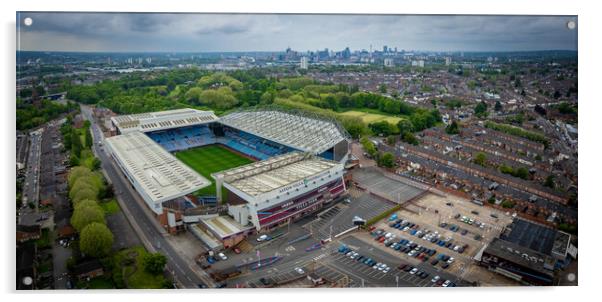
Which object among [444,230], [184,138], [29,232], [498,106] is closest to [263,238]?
[444,230]

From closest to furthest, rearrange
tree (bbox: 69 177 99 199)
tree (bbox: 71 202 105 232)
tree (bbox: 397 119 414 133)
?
tree (bbox: 71 202 105 232) < tree (bbox: 69 177 99 199) < tree (bbox: 397 119 414 133)

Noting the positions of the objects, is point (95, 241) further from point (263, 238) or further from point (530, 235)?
point (530, 235)

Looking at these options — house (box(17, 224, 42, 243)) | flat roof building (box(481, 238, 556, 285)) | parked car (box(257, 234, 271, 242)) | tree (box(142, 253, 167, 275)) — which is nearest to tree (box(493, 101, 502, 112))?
flat roof building (box(481, 238, 556, 285))

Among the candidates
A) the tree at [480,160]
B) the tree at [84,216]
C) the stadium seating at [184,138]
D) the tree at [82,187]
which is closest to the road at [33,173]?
the tree at [82,187]

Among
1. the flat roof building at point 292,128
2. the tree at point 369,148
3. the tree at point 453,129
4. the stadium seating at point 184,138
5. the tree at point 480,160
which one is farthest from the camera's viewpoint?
the tree at point 453,129

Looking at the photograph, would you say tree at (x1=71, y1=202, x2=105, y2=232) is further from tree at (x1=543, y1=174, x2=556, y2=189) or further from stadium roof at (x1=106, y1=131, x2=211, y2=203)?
tree at (x1=543, y1=174, x2=556, y2=189)

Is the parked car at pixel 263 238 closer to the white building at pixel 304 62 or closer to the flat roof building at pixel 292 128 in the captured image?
the flat roof building at pixel 292 128
